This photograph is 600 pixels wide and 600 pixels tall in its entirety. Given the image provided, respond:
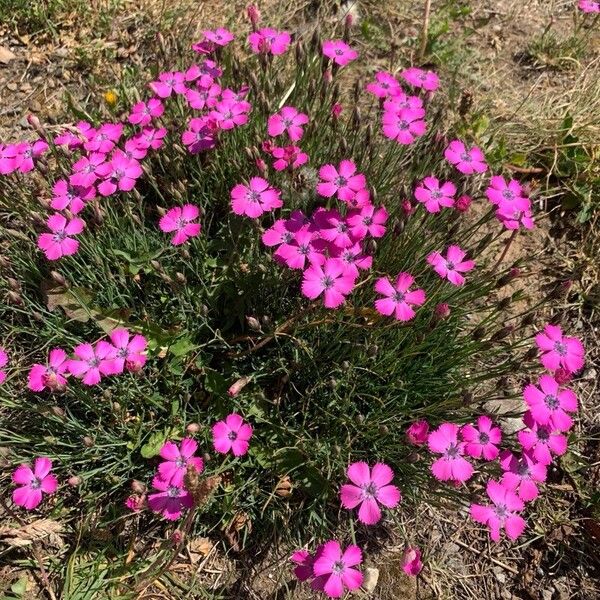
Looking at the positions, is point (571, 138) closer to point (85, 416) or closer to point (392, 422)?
point (392, 422)

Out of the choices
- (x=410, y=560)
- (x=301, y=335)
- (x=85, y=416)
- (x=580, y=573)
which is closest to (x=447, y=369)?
(x=301, y=335)

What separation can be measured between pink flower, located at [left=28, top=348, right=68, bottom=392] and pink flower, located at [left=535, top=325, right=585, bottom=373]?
5.64 feet

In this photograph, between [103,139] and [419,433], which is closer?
[419,433]

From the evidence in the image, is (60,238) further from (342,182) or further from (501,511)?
(501,511)

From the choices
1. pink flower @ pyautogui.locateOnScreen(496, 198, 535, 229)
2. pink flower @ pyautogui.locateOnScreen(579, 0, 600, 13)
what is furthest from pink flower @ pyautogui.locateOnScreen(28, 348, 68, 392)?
pink flower @ pyautogui.locateOnScreen(579, 0, 600, 13)

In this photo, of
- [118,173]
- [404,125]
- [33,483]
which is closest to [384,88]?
[404,125]

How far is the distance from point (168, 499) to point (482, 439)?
114 centimetres

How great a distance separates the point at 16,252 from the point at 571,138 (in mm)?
3215

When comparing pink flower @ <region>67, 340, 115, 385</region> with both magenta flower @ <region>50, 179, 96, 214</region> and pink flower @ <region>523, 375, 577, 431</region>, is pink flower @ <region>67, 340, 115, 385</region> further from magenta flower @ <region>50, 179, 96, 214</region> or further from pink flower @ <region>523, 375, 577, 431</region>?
pink flower @ <region>523, 375, 577, 431</region>

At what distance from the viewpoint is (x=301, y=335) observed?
2.54 m

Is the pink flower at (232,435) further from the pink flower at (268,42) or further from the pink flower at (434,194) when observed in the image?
the pink flower at (268,42)

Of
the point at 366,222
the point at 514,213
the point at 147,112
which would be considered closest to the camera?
the point at 366,222

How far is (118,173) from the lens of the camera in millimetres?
→ 2488

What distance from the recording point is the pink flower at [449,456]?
2.01m
